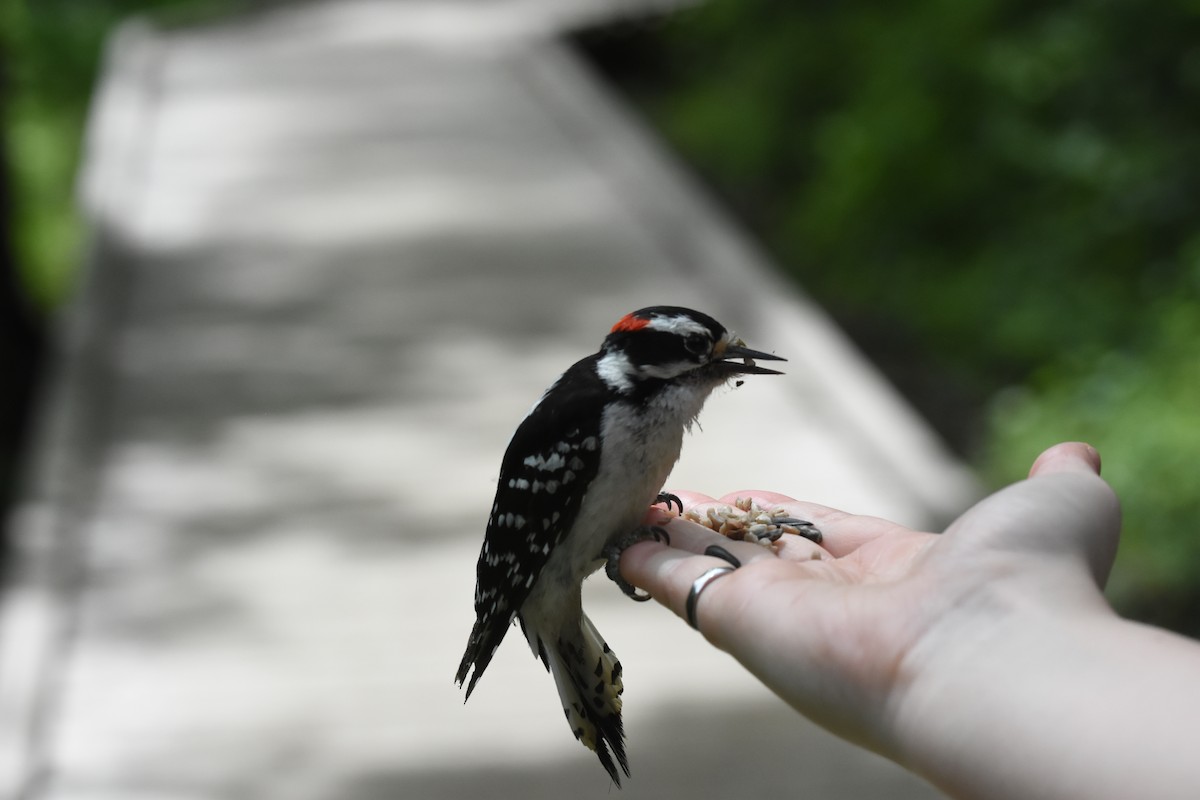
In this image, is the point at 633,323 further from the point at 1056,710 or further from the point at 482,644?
the point at 1056,710

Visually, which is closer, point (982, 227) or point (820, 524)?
point (820, 524)

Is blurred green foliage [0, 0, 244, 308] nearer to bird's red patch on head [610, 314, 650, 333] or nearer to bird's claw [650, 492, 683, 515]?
bird's claw [650, 492, 683, 515]

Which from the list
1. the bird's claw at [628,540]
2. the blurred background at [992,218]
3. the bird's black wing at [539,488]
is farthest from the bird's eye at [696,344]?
the blurred background at [992,218]

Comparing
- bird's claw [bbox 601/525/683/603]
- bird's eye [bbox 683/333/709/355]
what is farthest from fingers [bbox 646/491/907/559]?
bird's eye [bbox 683/333/709/355]

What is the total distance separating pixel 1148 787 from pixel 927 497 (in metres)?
4.54

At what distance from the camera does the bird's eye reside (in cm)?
255

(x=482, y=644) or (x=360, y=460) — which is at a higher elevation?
(x=360, y=460)

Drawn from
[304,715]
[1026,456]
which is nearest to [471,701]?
[304,715]

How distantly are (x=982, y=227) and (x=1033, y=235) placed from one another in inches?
40.6

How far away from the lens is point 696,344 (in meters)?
2.55

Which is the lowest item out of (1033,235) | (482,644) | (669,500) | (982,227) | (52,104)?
(482,644)

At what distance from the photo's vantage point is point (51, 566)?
6.15m

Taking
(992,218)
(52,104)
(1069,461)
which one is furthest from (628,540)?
(52,104)

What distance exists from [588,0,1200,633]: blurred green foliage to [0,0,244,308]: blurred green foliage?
23.6ft
